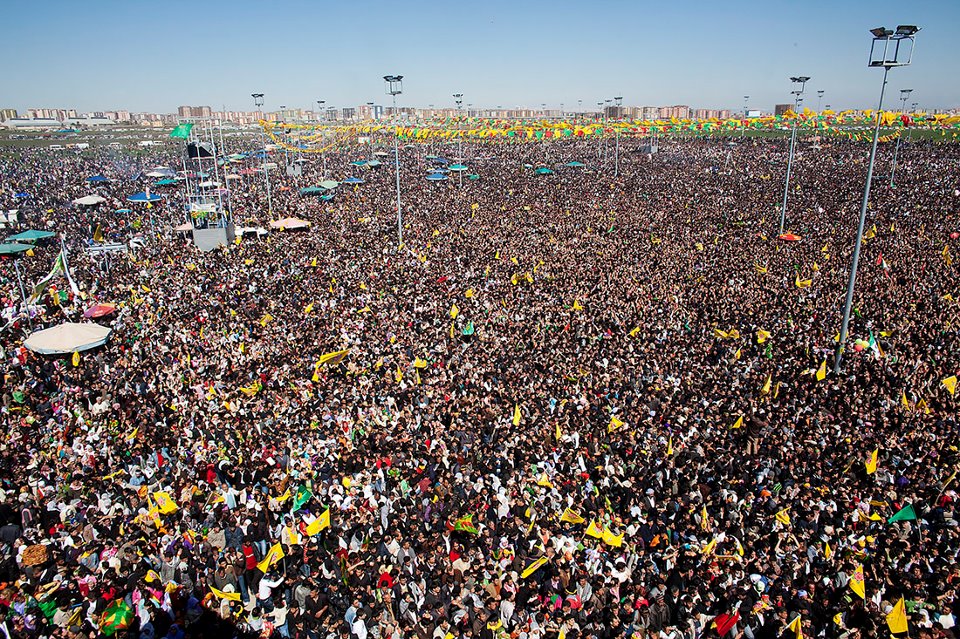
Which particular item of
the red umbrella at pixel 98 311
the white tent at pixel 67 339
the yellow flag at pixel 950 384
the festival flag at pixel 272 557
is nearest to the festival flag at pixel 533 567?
the festival flag at pixel 272 557

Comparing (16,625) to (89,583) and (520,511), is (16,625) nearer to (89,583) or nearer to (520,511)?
(89,583)

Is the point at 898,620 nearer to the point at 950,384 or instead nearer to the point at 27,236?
the point at 950,384

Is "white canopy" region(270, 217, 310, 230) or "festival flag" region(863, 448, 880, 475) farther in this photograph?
"white canopy" region(270, 217, 310, 230)

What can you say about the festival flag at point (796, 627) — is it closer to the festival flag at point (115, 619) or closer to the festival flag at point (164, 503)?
the festival flag at point (115, 619)

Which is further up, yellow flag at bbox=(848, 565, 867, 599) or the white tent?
the white tent

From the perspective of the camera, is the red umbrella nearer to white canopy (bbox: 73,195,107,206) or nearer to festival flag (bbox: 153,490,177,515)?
festival flag (bbox: 153,490,177,515)

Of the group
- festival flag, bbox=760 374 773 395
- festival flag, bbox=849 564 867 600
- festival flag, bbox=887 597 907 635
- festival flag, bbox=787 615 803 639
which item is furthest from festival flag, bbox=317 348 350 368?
festival flag, bbox=887 597 907 635

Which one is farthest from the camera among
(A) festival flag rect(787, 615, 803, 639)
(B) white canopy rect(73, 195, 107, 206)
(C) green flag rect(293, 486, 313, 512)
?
(B) white canopy rect(73, 195, 107, 206)

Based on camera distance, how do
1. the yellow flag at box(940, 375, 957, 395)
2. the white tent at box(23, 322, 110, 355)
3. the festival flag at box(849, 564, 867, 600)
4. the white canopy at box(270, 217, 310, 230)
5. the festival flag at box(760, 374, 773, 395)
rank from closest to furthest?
the festival flag at box(849, 564, 867, 600) → the yellow flag at box(940, 375, 957, 395) → the festival flag at box(760, 374, 773, 395) → the white tent at box(23, 322, 110, 355) → the white canopy at box(270, 217, 310, 230)
